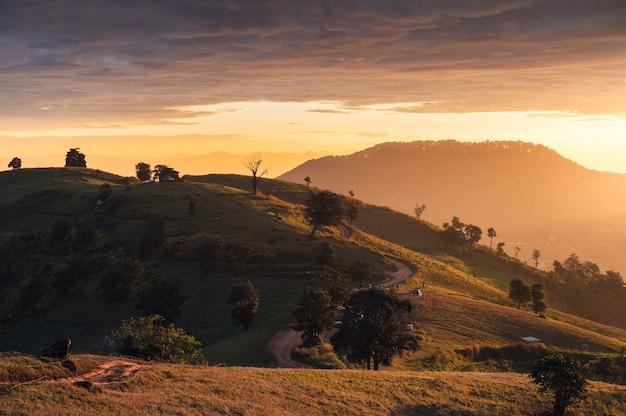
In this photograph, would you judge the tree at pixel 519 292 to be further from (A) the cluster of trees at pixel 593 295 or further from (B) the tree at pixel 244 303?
(B) the tree at pixel 244 303

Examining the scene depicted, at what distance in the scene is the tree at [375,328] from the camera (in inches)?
2108

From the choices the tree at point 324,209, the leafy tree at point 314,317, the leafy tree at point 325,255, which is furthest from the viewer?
the tree at point 324,209

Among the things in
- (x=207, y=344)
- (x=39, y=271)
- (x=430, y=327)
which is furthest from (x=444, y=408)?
(x=39, y=271)

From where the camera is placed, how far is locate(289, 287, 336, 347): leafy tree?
6512 cm

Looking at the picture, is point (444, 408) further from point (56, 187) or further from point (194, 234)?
point (56, 187)

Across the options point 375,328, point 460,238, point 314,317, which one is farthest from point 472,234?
point 375,328

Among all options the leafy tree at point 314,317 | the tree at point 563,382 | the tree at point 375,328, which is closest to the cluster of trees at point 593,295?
the leafy tree at point 314,317

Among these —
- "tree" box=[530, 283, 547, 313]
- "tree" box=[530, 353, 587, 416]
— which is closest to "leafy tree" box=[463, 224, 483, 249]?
"tree" box=[530, 283, 547, 313]

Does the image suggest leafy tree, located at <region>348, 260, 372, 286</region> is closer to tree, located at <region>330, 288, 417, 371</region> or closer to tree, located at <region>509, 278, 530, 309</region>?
tree, located at <region>509, 278, 530, 309</region>

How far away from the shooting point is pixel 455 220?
639ft

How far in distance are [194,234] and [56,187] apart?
80158mm

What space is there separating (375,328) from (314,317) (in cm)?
1420

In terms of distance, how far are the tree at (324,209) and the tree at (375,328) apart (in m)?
68.8

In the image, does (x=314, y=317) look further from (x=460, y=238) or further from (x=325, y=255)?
(x=460, y=238)
